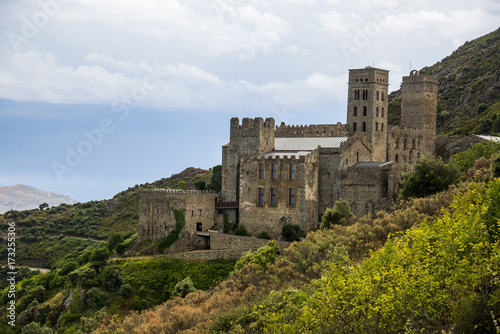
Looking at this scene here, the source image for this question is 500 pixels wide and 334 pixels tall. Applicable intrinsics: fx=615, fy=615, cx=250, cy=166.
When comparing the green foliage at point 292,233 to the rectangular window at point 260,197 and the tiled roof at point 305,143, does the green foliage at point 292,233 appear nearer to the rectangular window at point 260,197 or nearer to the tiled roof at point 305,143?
the rectangular window at point 260,197

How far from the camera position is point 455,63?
139500 mm

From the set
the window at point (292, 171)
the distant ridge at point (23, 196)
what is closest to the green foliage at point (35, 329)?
the window at point (292, 171)

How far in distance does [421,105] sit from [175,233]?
126 ft

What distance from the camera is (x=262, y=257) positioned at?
1946 inches

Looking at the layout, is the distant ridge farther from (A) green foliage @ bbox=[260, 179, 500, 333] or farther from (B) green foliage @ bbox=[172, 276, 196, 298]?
(A) green foliage @ bbox=[260, 179, 500, 333]

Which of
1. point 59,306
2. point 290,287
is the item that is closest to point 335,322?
point 290,287

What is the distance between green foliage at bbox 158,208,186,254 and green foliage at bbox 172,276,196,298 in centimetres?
733

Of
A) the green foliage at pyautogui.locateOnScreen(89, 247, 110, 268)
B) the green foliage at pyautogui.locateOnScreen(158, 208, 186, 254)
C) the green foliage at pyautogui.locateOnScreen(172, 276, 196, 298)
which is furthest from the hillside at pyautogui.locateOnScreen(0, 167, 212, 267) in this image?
the green foliage at pyautogui.locateOnScreen(172, 276, 196, 298)

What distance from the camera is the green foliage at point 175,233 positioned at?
198 feet

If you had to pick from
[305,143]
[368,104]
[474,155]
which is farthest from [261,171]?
[474,155]

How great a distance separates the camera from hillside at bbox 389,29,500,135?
326 ft

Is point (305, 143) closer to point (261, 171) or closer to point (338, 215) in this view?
point (261, 171)

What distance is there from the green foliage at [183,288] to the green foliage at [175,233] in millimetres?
7325

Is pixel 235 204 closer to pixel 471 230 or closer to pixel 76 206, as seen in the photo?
pixel 471 230
